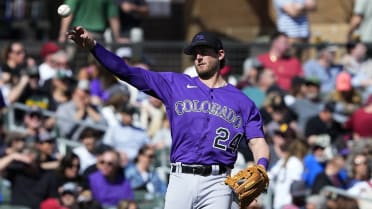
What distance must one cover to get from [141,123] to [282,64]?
249 centimetres

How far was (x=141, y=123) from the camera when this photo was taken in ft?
50.0

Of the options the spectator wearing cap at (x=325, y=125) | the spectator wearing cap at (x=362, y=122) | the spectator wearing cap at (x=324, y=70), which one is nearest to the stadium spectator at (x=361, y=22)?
the spectator wearing cap at (x=324, y=70)

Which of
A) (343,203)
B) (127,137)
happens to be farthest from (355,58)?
(343,203)

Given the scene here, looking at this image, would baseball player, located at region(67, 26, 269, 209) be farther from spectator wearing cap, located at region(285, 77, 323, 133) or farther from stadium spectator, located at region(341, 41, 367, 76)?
stadium spectator, located at region(341, 41, 367, 76)

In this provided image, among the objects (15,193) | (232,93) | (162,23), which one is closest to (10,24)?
(162,23)

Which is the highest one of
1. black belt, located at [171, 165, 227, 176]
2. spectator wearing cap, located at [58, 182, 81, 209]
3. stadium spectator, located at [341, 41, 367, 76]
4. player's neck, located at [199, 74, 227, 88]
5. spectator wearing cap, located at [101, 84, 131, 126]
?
stadium spectator, located at [341, 41, 367, 76]

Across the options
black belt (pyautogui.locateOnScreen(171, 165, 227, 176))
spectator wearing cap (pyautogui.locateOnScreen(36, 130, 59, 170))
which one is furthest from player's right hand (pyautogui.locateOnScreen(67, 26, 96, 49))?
spectator wearing cap (pyautogui.locateOnScreen(36, 130, 59, 170))

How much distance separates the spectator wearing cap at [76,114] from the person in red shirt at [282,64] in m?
2.72

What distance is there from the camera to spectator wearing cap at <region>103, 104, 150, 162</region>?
1429 centimetres

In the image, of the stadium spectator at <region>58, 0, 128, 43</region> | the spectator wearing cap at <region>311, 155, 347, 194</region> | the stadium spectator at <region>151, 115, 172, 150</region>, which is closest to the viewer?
the spectator wearing cap at <region>311, 155, 347, 194</region>

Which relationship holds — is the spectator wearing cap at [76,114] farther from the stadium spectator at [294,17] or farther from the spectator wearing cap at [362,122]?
the stadium spectator at [294,17]

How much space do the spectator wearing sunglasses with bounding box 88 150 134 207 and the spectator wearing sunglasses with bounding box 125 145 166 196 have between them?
553mm

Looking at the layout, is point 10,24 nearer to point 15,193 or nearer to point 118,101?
point 118,101

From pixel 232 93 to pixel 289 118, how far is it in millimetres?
5712
